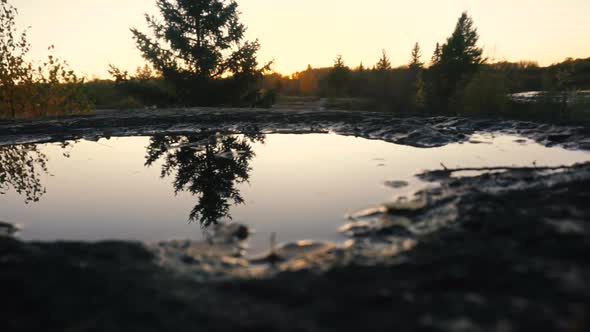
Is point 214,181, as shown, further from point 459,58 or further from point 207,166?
point 459,58

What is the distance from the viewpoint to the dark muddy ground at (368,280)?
128cm

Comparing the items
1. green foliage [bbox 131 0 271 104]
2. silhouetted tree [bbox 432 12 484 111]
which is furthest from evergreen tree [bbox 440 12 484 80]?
green foliage [bbox 131 0 271 104]

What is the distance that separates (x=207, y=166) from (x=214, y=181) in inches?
29.8

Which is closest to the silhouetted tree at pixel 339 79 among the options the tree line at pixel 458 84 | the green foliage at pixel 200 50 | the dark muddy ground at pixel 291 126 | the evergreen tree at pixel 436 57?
the tree line at pixel 458 84

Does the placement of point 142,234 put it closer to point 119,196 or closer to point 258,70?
point 119,196

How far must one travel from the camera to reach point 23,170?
178 inches

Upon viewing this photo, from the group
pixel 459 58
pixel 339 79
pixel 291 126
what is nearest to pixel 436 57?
pixel 459 58

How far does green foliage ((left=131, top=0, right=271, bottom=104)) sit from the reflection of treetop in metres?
9.86

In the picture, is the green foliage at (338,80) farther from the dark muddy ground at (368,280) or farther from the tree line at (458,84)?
the dark muddy ground at (368,280)

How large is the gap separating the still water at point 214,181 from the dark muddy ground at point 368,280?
0.46 meters

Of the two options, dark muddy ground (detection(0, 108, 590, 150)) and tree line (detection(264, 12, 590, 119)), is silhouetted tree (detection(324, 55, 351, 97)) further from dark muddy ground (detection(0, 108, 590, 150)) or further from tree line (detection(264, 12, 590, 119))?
dark muddy ground (detection(0, 108, 590, 150))


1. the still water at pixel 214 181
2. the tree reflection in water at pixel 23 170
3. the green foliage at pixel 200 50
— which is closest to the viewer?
the still water at pixel 214 181

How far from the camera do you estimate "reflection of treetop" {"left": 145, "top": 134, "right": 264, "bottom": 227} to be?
3121 mm

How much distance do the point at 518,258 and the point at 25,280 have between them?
242 cm
